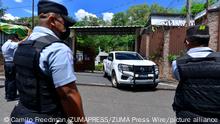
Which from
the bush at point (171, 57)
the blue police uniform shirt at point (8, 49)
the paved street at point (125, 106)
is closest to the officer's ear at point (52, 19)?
the paved street at point (125, 106)

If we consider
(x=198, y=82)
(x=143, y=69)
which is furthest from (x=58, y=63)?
(x=143, y=69)

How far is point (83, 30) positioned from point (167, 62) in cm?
1234

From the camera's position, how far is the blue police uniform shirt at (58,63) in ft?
9.11

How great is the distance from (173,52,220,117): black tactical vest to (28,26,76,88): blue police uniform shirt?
4.05 feet

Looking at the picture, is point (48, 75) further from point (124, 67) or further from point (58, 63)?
point (124, 67)

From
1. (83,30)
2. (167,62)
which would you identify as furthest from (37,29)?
(83,30)

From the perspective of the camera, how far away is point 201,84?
3.42 m

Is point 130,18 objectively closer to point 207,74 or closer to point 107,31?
point 107,31

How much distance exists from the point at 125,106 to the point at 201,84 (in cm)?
655

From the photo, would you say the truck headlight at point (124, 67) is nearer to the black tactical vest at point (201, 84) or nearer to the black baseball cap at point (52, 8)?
the black tactical vest at point (201, 84)

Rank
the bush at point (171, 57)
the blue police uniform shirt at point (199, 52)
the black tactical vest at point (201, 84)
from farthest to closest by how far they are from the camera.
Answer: the bush at point (171, 57) → the blue police uniform shirt at point (199, 52) → the black tactical vest at point (201, 84)

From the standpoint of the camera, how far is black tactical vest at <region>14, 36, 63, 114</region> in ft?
9.32

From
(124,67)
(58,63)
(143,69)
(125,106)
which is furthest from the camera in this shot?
(124,67)

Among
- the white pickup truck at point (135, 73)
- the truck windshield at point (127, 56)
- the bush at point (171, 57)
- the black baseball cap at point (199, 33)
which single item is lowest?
the white pickup truck at point (135, 73)
